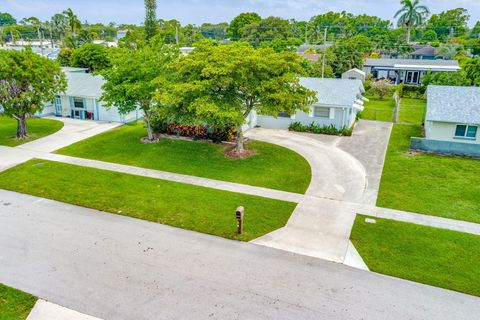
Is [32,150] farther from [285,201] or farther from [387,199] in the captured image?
[387,199]

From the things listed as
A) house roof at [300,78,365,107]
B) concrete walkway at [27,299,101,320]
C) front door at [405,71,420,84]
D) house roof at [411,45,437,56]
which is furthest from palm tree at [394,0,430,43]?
concrete walkway at [27,299,101,320]

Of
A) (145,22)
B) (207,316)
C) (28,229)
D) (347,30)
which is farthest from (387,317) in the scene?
(347,30)

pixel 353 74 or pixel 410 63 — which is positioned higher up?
pixel 410 63

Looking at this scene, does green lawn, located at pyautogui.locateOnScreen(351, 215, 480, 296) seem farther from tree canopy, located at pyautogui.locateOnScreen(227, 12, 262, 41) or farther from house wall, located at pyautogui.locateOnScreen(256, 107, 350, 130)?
tree canopy, located at pyautogui.locateOnScreen(227, 12, 262, 41)

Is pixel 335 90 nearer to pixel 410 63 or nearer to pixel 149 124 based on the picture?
pixel 149 124

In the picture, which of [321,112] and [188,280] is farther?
[321,112]

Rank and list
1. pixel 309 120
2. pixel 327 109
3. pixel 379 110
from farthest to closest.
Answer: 1. pixel 379 110
2. pixel 309 120
3. pixel 327 109

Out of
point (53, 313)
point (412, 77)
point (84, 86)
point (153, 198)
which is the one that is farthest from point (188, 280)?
→ point (412, 77)
